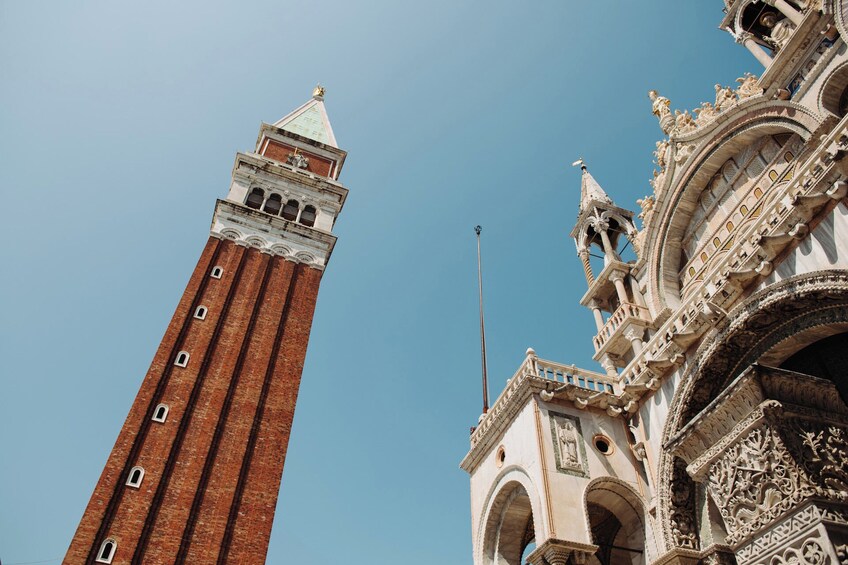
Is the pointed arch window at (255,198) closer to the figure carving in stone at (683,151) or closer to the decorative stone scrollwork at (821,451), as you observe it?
the figure carving in stone at (683,151)

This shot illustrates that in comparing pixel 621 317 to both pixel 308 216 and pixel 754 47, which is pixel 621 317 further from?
pixel 308 216

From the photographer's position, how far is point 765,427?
4055mm

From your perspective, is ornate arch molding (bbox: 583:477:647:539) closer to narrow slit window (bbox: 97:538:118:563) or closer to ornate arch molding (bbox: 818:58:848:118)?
ornate arch molding (bbox: 818:58:848:118)

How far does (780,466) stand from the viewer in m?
3.90

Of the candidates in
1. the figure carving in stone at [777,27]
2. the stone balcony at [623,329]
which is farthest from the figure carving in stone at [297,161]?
the figure carving in stone at [777,27]

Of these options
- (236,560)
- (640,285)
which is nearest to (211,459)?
(236,560)

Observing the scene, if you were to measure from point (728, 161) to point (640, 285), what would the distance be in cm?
439

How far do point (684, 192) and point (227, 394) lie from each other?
1957 centimetres

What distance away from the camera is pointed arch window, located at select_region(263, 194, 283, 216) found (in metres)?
35.7

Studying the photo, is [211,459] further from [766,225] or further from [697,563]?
[766,225]

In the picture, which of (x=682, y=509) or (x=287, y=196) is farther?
(x=287, y=196)

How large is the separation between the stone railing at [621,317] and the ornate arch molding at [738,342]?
18.7 feet

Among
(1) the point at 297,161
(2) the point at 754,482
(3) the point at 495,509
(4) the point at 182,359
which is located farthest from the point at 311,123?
(2) the point at 754,482

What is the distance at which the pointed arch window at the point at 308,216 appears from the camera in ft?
118
